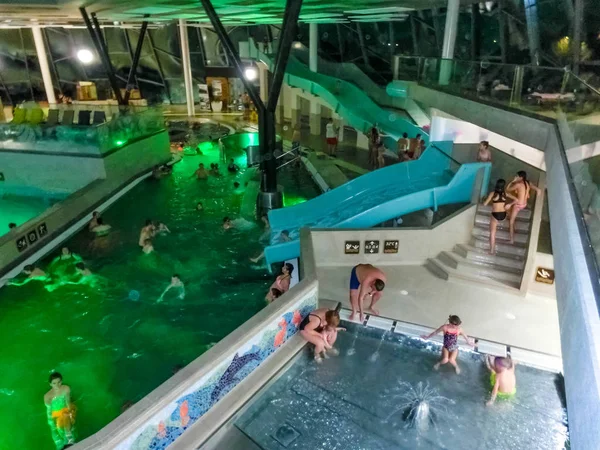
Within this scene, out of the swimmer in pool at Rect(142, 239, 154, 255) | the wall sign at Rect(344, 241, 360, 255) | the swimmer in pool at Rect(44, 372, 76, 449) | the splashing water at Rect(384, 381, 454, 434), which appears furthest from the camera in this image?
the swimmer in pool at Rect(142, 239, 154, 255)

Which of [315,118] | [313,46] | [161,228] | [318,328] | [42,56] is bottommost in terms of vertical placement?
[161,228]

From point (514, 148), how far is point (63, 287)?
12440mm

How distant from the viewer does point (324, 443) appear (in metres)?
4.96

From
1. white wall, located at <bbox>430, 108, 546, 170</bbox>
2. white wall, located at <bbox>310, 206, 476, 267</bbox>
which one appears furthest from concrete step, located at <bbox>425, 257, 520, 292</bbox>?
white wall, located at <bbox>430, 108, 546, 170</bbox>

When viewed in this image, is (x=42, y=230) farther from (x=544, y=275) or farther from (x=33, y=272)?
(x=544, y=275)

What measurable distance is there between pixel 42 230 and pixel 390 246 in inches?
334

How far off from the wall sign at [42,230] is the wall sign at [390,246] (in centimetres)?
836

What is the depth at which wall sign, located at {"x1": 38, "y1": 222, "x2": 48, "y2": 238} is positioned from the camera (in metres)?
11.1

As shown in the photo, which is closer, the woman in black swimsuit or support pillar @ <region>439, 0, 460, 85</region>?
the woman in black swimsuit

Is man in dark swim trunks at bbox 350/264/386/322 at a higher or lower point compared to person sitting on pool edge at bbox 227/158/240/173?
higher

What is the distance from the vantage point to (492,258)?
29.7 feet

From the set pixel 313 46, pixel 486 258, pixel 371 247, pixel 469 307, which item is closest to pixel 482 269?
pixel 486 258

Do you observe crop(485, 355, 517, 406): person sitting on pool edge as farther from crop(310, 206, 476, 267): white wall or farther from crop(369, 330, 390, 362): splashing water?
crop(310, 206, 476, 267): white wall

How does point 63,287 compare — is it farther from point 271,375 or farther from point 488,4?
point 488,4
